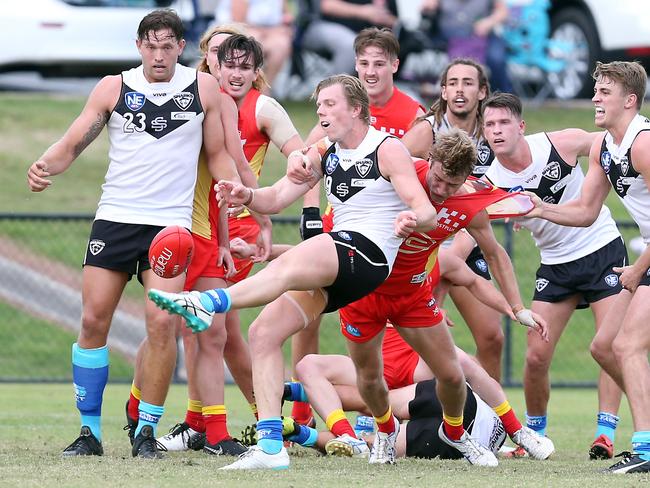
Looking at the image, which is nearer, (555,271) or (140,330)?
(555,271)

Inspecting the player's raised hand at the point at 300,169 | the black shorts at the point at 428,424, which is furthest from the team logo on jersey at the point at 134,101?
the black shorts at the point at 428,424

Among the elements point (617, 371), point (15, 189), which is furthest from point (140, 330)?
point (617, 371)

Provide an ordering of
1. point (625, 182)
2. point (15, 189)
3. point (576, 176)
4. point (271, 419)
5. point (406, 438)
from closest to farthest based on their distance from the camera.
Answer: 1. point (271, 419)
2. point (625, 182)
3. point (406, 438)
4. point (576, 176)
5. point (15, 189)

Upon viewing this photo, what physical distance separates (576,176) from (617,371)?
133 centimetres

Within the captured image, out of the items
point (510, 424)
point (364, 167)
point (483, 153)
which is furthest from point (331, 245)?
point (483, 153)

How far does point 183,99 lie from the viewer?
7.32 metres

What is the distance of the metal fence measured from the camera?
12.8 meters

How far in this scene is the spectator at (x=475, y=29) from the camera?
17219 mm

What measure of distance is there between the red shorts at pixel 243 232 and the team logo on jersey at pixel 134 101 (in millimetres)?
1359

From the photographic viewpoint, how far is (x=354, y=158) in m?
6.89

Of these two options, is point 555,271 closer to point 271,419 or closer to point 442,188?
point 442,188

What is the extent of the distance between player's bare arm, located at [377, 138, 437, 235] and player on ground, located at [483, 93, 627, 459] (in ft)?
4.81

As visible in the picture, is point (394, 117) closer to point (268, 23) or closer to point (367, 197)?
point (367, 197)

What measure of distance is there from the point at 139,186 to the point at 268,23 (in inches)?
374
